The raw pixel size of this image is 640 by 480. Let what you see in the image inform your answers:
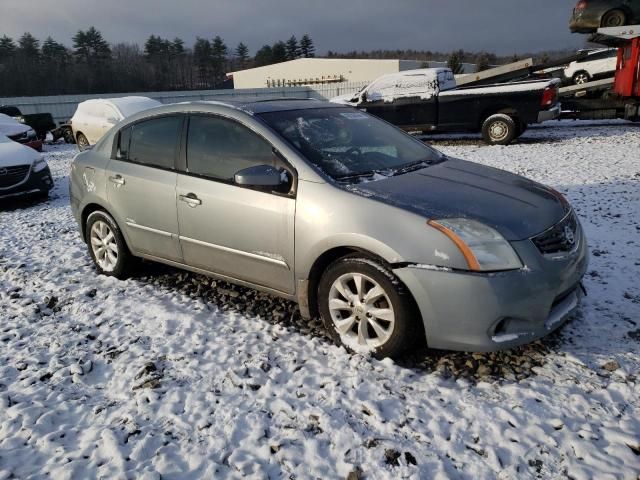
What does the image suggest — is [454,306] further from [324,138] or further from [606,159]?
[606,159]

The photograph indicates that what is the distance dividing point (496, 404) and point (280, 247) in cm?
165

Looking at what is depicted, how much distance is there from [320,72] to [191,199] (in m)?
61.5

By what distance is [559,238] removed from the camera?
2.96m

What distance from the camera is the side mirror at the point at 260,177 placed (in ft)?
10.4

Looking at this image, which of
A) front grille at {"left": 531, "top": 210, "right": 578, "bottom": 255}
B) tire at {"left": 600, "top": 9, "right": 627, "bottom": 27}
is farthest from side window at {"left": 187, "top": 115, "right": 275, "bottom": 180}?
tire at {"left": 600, "top": 9, "right": 627, "bottom": 27}

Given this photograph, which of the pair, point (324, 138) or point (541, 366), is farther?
point (324, 138)

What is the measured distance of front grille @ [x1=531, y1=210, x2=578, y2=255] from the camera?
9.28ft

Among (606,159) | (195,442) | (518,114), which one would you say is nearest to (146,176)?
(195,442)

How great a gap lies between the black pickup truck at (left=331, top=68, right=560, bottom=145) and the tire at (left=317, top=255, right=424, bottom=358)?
33.5 ft

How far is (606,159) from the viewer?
933cm

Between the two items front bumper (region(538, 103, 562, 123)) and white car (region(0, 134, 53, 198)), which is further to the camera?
front bumper (region(538, 103, 562, 123))

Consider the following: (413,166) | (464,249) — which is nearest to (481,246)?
(464,249)

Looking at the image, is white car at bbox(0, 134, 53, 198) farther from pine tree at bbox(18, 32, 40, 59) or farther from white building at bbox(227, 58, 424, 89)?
pine tree at bbox(18, 32, 40, 59)

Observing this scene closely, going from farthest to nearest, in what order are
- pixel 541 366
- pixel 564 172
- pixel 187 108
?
pixel 564 172
pixel 187 108
pixel 541 366
